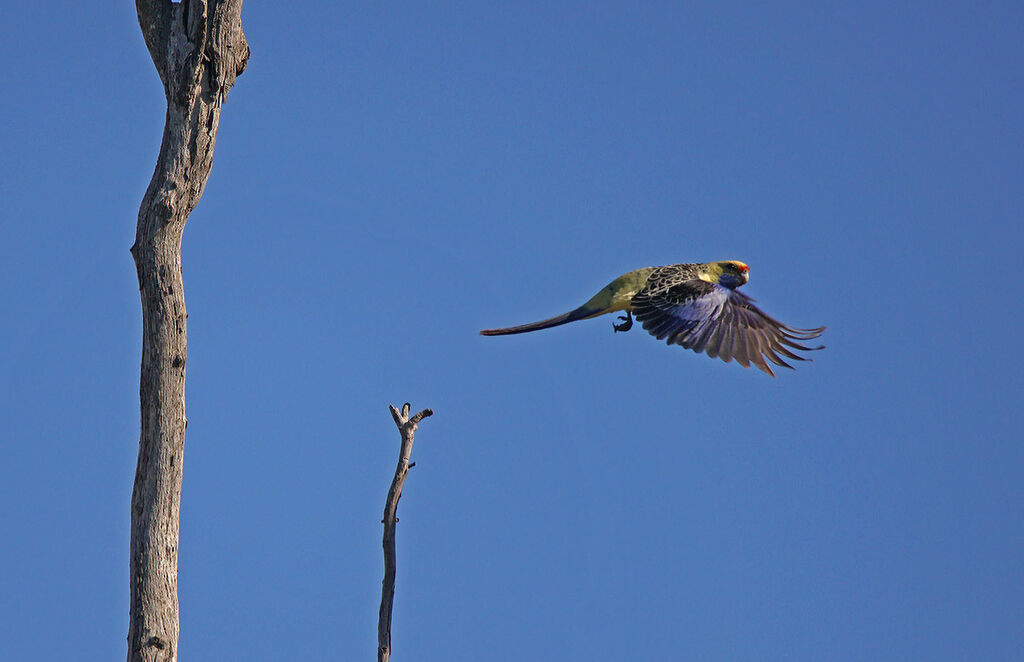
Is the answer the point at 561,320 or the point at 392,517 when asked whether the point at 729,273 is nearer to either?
the point at 561,320

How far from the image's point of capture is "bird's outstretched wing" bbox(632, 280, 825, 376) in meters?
7.60

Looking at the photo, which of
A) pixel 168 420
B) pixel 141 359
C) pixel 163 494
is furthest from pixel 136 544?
pixel 141 359

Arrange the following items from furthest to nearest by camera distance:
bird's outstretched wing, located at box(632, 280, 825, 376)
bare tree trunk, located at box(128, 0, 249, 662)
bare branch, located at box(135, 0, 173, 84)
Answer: bird's outstretched wing, located at box(632, 280, 825, 376) < bare branch, located at box(135, 0, 173, 84) < bare tree trunk, located at box(128, 0, 249, 662)

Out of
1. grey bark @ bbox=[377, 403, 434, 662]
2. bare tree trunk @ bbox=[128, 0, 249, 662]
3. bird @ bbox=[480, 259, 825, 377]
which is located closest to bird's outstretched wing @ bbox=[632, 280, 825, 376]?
bird @ bbox=[480, 259, 825, 377]

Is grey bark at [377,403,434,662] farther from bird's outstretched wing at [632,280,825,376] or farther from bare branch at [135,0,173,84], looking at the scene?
bare branch at [135,0,173,84]

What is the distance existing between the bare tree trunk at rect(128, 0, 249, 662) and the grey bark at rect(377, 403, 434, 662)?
4.46ft

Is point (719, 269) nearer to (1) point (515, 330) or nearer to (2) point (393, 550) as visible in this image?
(1) point (515, 330)

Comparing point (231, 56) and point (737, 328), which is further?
point (737, 328)

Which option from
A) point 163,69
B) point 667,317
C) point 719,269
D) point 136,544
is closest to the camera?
point 136,544

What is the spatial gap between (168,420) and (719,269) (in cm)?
457

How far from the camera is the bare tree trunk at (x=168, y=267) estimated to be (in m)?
6.03

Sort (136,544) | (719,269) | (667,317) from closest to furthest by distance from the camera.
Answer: (136,544) < (667,317) < (719,269)

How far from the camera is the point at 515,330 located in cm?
770

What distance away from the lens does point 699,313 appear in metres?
7.71
